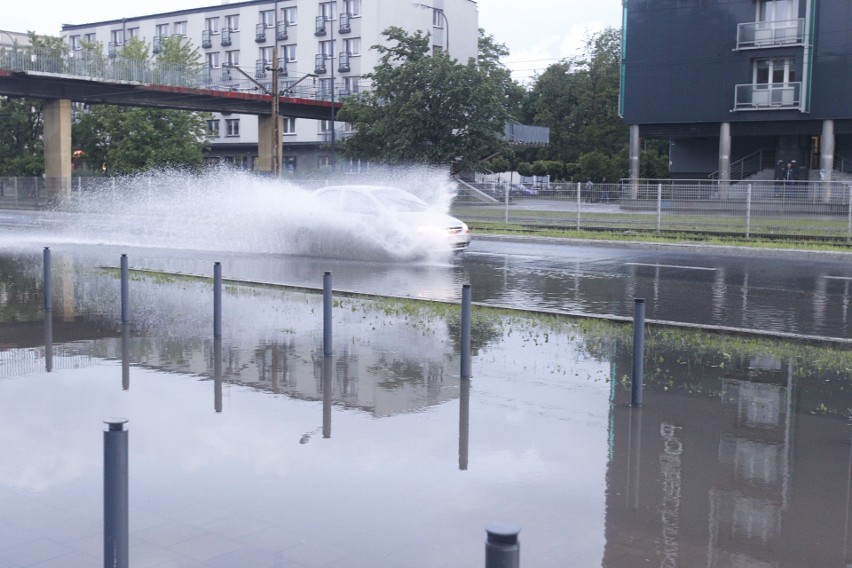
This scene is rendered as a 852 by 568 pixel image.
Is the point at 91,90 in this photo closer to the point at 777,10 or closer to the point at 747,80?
the point at 747,80

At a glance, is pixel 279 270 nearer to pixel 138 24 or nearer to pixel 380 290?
pixel 380 290

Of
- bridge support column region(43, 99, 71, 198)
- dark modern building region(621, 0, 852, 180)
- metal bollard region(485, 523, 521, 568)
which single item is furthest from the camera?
bridge support column region(43, 99, 71, 198)

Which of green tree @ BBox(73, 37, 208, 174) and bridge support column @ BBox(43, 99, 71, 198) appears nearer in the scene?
bridge support column @ BBox(43, 99, 71, 198)

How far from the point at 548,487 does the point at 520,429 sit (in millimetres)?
1405

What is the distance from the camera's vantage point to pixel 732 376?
9.62 metres

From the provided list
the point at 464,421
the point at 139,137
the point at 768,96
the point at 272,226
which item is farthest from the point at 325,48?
the point at 464,421

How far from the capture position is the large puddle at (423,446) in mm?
5461

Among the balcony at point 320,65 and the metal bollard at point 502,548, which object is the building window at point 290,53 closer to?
the balcony at point 320,65

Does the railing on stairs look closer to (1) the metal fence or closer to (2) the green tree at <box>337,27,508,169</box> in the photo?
(2) the green tree at <box>337,27,508,169</box>

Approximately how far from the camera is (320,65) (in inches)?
3155

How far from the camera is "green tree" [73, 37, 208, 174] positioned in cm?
6016

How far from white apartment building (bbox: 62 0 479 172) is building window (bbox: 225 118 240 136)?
9cm

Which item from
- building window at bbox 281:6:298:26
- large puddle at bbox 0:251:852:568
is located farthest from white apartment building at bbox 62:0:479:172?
large puddle at bbox 0:251:852:568

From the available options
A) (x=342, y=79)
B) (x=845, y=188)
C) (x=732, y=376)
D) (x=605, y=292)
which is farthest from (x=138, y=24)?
(x=732, y=376)
